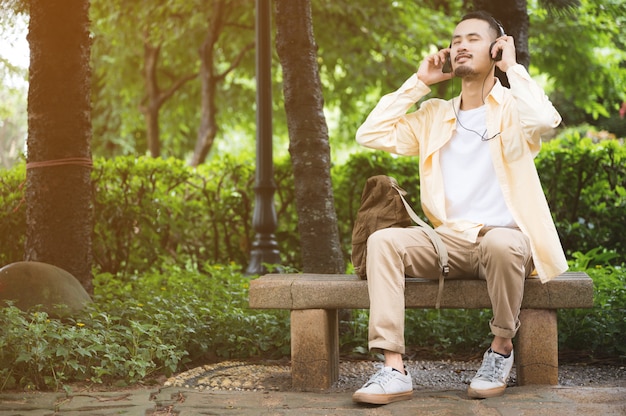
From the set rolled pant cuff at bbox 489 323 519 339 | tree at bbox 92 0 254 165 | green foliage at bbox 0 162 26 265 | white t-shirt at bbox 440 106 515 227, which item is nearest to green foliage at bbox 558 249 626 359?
rolled pant cuff at bbox 489 323 519 339

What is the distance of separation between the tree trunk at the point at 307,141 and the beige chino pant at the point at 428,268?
1.55 metres

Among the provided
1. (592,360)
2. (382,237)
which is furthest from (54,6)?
(592,360)

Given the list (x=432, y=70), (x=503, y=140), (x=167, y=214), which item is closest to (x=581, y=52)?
(x=167, y=214)

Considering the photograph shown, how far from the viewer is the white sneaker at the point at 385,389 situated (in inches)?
161

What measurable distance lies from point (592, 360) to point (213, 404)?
8.50 ft

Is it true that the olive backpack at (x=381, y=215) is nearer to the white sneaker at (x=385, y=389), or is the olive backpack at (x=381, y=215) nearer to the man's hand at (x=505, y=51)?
the white sneaker at (x=385, y=389)

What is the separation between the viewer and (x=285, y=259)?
9250mm

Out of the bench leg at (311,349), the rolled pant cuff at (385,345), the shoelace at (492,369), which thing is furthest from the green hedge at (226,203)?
the rolled pant cuff at (385,345)

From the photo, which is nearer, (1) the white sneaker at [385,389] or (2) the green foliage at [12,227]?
(1) the white sneaker at [385,389]

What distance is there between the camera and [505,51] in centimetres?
462

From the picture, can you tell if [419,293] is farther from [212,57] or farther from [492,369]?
[212,57]

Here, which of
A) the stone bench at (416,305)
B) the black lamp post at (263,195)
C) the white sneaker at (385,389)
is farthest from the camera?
the black lamp post at (263,195)

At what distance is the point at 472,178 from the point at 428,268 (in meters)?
0.57

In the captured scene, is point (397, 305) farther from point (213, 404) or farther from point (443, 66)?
point (443, 66)
